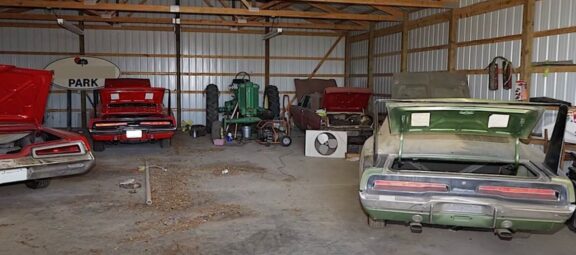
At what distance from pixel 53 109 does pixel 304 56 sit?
26.5ft

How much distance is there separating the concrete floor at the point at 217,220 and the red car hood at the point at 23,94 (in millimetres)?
981

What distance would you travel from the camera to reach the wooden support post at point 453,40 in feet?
32.6

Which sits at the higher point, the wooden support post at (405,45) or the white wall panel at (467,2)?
the white wall panel at (467,2)

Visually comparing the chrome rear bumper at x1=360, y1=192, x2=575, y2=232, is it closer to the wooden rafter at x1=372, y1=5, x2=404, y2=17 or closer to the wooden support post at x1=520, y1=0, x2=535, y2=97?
the wooden support post at x1=520, y1=0, x2=535, y2=97

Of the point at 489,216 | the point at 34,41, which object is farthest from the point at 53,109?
the point at 489,216

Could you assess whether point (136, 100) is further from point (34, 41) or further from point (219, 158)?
point (34, 41)

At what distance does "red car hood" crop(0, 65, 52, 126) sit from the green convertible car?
12.7 ft

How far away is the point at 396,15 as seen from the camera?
1200 cm

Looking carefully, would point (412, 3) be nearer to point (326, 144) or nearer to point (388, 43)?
point (326, 144)

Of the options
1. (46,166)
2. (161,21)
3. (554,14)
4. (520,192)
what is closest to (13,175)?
(46,166)

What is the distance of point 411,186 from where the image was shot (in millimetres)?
3457

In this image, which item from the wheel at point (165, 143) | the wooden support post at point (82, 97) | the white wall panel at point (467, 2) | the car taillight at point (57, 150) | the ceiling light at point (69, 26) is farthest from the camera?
the wooden support post at point (82, 97)

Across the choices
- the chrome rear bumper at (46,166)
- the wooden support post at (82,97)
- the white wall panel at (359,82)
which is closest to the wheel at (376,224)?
the chrome rear bumper at (46,166)

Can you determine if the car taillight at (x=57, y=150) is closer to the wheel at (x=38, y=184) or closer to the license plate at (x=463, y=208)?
the wheel at (x=38, y=184)
